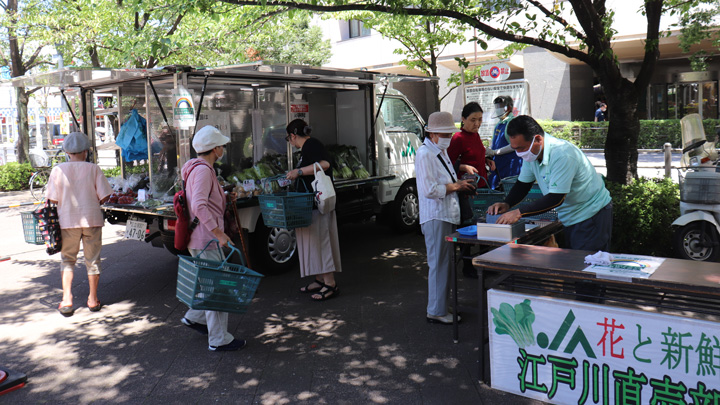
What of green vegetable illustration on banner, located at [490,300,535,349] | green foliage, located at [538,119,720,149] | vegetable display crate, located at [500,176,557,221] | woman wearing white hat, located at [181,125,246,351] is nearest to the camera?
green vegetable illustration on banner, located at [490,300,535,349]

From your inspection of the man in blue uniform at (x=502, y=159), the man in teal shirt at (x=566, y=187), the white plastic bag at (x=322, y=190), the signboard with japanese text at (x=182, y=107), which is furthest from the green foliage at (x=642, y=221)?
the signboard with japanese text at (x=182, y=107)

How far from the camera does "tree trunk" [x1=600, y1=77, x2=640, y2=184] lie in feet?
24.7

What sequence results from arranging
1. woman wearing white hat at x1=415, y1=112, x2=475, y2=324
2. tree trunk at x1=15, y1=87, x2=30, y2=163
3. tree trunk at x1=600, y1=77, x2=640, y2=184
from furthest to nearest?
tree trunk at x1=15, y1=87, x2=30, y2=163, tree trunk at x1=600, y1=77, x2=640, y2=184, woman wearing white hat at x1=415, y1=112, x2=475, y2=324

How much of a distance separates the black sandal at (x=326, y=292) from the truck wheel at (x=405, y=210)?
10.00ft

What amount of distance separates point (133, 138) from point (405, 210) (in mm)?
4179

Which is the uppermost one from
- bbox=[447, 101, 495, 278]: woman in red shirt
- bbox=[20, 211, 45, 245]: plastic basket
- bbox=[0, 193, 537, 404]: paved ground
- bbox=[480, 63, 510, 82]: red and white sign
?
bbox=[480, 63, 510, 82]: red and white sign

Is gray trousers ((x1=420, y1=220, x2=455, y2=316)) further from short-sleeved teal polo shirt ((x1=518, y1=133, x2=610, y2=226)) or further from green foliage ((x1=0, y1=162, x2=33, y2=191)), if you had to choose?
green foliage ((x1=0, y1=162, x2=33, y2=191))

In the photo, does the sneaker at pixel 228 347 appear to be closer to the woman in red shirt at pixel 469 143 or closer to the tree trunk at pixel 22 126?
the woman in red shirt at pixel 469 143

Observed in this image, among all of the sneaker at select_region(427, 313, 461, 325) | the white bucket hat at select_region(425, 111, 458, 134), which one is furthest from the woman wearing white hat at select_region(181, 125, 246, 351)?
the white bucket hat at select_region(425, 111, 458, 134)

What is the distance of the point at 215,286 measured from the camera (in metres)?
4.28

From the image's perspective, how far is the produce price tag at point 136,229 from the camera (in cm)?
662

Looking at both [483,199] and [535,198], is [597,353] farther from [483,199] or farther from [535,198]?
[535,198]

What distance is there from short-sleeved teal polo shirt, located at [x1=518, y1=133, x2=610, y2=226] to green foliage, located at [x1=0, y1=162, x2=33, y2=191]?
54.9 ft

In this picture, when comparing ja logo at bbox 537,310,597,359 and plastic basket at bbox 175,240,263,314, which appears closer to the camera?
ja logo at bbox 537,310,597,359
